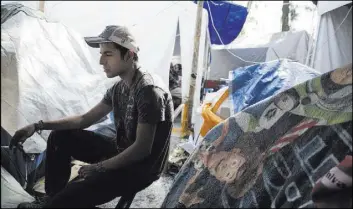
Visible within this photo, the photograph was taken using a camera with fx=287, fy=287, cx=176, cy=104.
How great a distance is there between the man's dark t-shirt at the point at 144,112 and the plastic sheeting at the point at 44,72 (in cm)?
53

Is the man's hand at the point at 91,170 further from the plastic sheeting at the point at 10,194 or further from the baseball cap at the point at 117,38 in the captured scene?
the baseball cap at the point at 117,38

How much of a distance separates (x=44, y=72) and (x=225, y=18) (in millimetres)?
4352

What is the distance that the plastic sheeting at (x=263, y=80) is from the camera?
2598 mm

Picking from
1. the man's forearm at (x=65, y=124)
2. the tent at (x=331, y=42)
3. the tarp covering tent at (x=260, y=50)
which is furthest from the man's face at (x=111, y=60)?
the tarp covering tent at (x=260, y=50)

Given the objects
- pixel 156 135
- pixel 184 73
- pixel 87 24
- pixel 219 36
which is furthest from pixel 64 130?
pixel 219 36

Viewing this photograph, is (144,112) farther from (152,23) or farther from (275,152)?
(152,23)

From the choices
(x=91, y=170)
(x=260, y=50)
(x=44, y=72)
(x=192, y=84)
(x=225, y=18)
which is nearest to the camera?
(x=91, y=170)

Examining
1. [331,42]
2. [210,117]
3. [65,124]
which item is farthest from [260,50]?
[65,124]

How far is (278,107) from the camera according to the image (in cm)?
150

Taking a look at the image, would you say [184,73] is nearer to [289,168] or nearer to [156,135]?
[156,135]

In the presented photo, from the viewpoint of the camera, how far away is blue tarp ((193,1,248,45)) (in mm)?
5591

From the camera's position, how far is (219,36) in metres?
5.97

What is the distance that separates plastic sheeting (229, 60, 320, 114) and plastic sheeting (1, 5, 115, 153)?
Result: 1.33 meters

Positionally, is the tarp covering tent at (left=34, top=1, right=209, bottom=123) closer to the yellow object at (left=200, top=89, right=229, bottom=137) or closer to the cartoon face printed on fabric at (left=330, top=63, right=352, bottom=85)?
the yellow object at (left=200, top=89, right=229, bottom=137)
